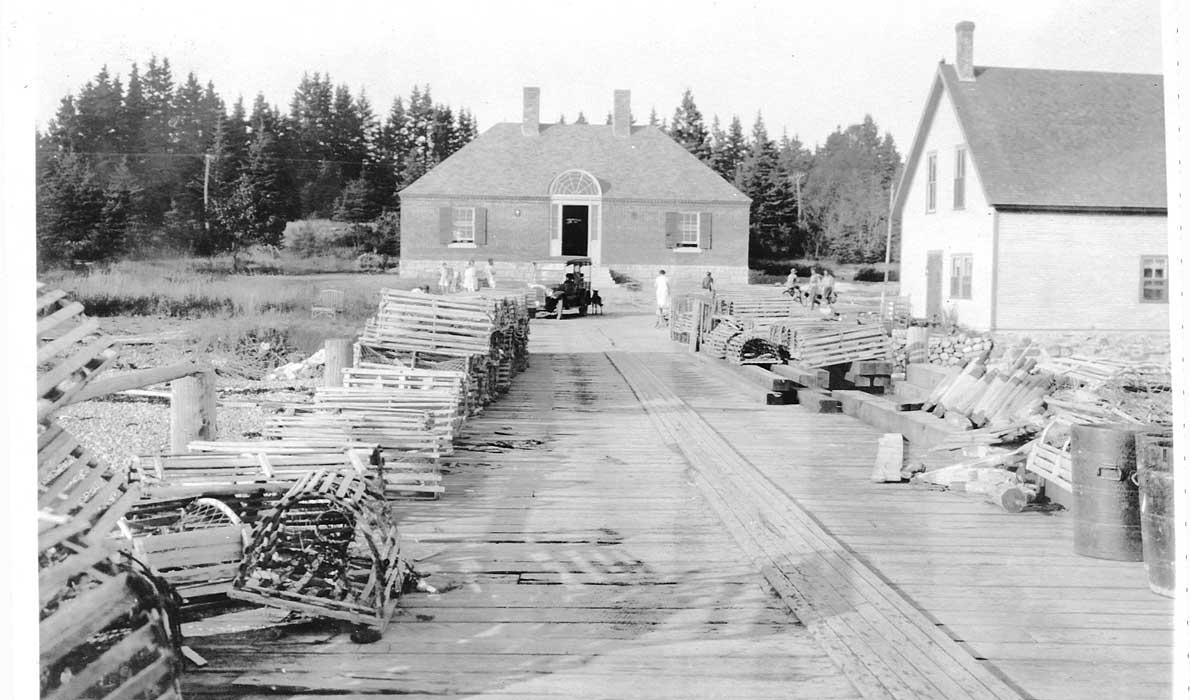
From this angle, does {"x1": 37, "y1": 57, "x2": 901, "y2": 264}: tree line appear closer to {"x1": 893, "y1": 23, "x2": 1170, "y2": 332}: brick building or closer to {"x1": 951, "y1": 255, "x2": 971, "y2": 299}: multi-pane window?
{"x1": 893, "y1": 23, "x2": 1170, "y2": 332}: brick building

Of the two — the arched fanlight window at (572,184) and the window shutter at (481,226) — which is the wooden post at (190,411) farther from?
the arched fanlight window at (572,184)

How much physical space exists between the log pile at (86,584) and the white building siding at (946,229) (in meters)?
20.0

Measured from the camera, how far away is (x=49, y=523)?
10.4 feet

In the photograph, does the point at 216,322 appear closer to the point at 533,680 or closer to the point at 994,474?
the point at 994,474

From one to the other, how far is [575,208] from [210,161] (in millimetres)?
16960

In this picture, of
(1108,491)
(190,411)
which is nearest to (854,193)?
(1108,491)

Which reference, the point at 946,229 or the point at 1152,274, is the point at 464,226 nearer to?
the point at 946,229

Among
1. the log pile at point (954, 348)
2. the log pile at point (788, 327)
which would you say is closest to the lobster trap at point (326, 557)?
the log pile at point (788, 327)

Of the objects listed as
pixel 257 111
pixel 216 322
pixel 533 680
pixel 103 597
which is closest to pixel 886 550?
pixel 533 680

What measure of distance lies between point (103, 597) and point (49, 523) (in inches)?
10.8

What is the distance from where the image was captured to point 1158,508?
495 centimetres

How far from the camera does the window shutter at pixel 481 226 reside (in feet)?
135

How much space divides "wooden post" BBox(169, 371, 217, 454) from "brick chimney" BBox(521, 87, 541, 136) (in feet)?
121

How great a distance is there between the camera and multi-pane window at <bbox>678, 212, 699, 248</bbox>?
42219mm
